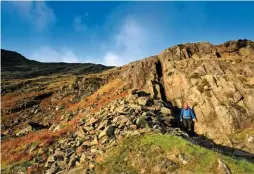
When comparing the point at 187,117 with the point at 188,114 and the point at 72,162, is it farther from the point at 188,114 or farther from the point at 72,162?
the point at 72,162

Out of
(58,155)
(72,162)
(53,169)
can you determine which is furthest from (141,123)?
(53,169)

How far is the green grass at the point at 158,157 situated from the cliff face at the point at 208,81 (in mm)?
10937

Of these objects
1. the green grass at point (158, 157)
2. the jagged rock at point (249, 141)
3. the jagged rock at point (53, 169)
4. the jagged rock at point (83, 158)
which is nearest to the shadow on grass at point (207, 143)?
the jagged rock at point (249, 141)

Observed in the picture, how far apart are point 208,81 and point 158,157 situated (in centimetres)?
1938

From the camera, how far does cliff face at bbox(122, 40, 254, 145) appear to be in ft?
107

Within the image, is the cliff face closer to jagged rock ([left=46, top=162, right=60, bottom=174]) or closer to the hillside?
the hillside

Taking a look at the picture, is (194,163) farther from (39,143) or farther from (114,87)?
(114,87)

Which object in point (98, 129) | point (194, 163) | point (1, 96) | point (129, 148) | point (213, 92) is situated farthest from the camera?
point (1, 96)

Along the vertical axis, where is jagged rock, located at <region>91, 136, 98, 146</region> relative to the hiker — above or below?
below

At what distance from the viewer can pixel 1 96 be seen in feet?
268

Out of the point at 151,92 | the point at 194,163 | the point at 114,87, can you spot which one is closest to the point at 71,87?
the point at 114,87

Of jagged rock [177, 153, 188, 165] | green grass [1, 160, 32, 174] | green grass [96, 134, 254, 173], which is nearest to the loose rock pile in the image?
green grass [96, 134, 254, 173]

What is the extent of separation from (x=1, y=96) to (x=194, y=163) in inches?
2907

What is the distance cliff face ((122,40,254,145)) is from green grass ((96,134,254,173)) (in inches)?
431
